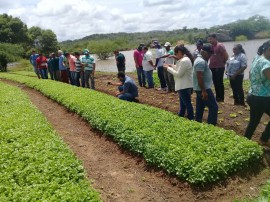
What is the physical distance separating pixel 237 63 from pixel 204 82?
2817mm

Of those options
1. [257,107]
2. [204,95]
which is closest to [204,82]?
[204,95]

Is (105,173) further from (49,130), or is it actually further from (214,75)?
(214,75)

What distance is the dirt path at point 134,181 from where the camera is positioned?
5.17 m

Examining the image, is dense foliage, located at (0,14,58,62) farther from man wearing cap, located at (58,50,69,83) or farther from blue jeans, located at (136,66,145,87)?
blue jeans, located at (136,66,145,87)

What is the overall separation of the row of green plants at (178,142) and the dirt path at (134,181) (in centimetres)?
21

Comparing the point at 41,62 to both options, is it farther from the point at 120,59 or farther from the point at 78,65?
the point at 120,59

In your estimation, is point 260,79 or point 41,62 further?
point 41,62

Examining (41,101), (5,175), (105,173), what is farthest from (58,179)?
(41,101)

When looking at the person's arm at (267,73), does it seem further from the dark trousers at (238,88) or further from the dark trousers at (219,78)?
the dark trousers at (219,78)

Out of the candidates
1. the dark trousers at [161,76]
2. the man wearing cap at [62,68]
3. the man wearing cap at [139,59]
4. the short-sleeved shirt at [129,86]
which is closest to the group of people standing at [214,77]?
the dark trousers at [161,76]

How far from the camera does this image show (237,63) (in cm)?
941

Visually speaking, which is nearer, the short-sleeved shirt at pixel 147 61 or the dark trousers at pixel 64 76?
the short-sleeved shirt at pixel 147 61

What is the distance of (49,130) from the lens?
7742mm

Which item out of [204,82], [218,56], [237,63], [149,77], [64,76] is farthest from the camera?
[64,76]
